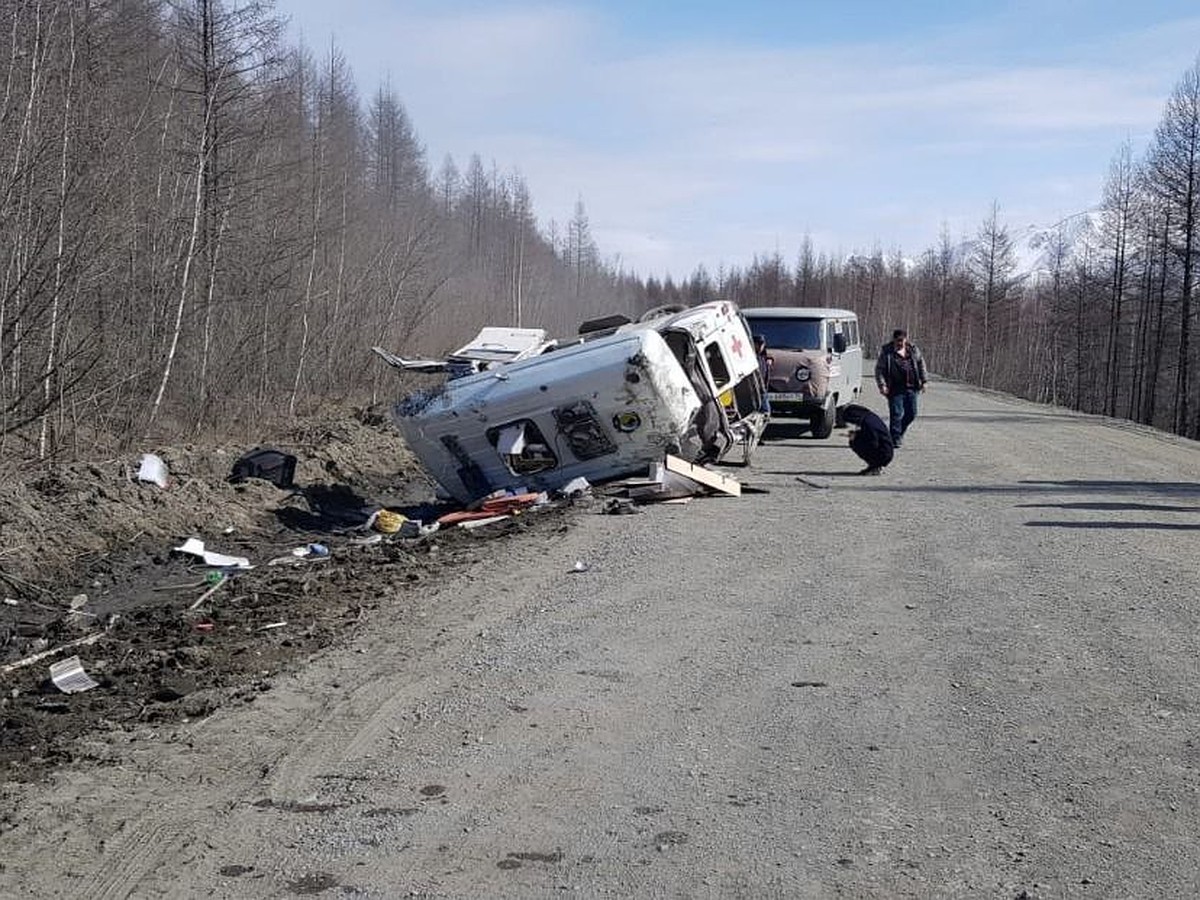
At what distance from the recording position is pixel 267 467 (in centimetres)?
1552

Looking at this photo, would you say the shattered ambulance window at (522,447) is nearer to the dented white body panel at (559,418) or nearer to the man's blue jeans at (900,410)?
the dented white body panel at (559,418)

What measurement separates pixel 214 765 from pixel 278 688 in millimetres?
1162

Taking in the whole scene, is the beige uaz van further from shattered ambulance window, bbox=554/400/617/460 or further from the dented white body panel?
shattered ambulance window, bbox=554/400/617/460

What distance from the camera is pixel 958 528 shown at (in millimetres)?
11344

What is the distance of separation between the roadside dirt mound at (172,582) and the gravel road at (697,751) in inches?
19.7

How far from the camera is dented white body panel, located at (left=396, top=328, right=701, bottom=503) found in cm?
1303

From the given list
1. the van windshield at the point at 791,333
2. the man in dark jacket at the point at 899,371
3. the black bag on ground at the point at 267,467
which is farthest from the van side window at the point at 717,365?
the black bag on ground at the point at 267,467

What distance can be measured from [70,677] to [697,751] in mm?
3943

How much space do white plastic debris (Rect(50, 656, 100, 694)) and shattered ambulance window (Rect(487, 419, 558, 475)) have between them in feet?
22.0

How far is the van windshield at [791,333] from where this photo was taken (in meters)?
20.0

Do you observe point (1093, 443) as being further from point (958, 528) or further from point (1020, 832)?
point (1020, 832)

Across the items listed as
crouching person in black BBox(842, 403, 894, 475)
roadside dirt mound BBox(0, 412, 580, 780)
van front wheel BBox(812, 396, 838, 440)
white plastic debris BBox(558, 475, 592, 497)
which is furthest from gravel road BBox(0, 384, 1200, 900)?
van front wheel BBox(812, 396, 838, 440)

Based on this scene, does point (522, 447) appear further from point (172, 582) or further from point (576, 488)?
point (172, 582)

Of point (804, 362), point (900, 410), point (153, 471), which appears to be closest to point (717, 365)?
point (900, 410)
